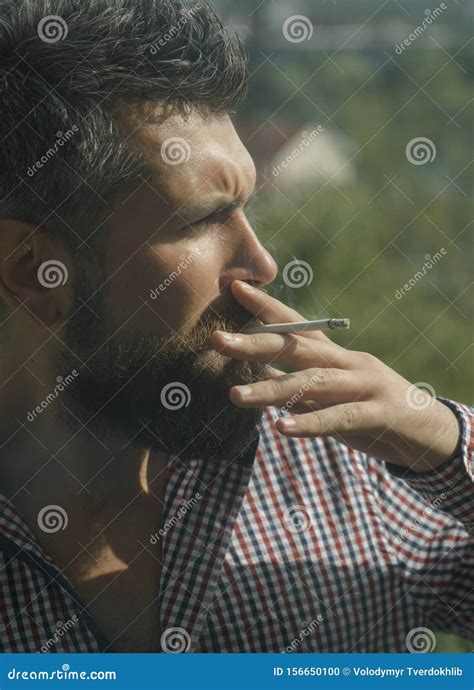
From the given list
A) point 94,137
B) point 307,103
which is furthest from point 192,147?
point 307,103

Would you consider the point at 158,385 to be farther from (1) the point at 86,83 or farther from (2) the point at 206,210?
(1) the point at 86,83

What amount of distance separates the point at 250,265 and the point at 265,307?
0.09m

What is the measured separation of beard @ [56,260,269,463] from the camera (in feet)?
3.85

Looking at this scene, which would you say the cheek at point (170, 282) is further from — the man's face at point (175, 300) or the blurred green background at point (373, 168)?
the blurred green background at point (373, 168)

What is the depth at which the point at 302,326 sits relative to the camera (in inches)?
41.4

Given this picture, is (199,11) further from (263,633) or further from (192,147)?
(263,633)

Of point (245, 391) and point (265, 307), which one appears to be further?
point (265, 307)

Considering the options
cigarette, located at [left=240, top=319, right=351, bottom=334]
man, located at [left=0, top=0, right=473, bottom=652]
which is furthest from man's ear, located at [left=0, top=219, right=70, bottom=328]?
cigarette, located at [left=240, top=319, right=351, bottom=334]

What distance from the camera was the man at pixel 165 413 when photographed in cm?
113

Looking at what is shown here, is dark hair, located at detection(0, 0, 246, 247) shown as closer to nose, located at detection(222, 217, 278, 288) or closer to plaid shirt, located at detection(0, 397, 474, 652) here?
nose, located at detection(222, 217, 278, 288)

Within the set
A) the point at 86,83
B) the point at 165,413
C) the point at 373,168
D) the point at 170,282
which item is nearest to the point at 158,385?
the point at 165,413

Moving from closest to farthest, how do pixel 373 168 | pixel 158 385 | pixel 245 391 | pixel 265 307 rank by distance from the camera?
pixel 245 391
pixel 265 307
pixel 158 385
pixel 373 168
